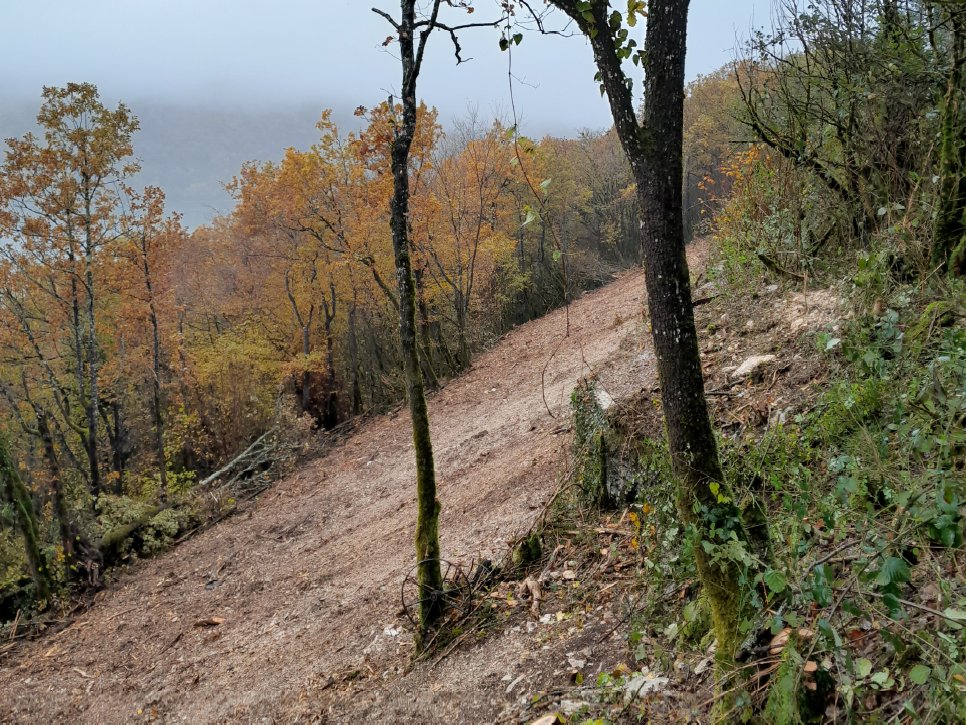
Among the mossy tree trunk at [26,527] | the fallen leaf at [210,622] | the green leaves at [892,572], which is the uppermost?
the green leaves at [892,572]

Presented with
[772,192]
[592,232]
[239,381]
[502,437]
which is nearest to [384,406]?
[239,381]

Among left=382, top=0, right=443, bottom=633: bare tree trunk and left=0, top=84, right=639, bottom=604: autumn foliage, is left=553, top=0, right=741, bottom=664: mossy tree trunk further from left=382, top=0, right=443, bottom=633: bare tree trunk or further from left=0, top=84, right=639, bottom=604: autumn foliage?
left=0, top=84, right=639, bottom=604: autumn foliage

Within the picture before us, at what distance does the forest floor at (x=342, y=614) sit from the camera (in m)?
3.95

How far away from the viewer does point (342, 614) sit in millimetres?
6352

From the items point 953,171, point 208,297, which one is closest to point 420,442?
point 953,171

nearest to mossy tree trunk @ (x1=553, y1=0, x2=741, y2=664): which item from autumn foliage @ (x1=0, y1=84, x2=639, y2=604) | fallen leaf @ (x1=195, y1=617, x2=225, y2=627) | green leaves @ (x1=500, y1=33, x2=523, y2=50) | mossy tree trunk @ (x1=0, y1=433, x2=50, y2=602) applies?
green leaves @ (x1=500, y1=33, x2=523, y2=50)

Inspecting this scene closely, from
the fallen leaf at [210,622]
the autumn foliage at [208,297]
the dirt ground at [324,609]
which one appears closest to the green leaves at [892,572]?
the dirt ground at [324,609]

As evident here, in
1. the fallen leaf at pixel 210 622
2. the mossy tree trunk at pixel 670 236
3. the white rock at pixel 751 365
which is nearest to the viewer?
the mossy tree trunk at pixel 670 236

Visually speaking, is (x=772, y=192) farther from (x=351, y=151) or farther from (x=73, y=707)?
(x=351, y=151)

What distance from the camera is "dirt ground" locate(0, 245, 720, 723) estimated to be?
425 centimetres

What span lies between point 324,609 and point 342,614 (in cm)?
53

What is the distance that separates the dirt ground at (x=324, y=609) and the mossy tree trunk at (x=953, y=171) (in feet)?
8.78

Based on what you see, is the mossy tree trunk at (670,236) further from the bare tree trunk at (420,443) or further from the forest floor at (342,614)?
the bare tree trunk at (420,443)

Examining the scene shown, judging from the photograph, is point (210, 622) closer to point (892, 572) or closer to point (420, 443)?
point (420, 443)
